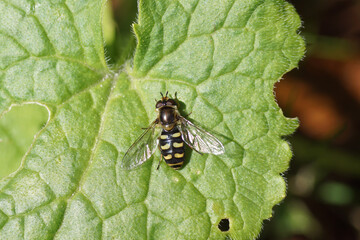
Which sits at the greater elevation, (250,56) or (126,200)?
(250,56)

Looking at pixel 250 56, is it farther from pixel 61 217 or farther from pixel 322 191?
pixel 322 191

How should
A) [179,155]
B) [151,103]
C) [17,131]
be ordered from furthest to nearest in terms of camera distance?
[17,131], [151,103], [179,155]

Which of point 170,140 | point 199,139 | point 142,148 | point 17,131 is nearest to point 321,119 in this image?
point 199,139

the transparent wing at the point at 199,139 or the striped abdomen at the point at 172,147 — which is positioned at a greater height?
the striped abdomen at the point at 172,147

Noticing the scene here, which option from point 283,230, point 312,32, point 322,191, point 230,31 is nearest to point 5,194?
point 230,31

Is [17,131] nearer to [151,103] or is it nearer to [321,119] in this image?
[151,103]

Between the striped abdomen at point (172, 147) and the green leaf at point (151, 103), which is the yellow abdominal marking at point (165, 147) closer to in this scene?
the striped abdomen at point (172, 147)

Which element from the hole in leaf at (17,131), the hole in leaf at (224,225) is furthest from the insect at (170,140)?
the hole in leaf at (17,131)
